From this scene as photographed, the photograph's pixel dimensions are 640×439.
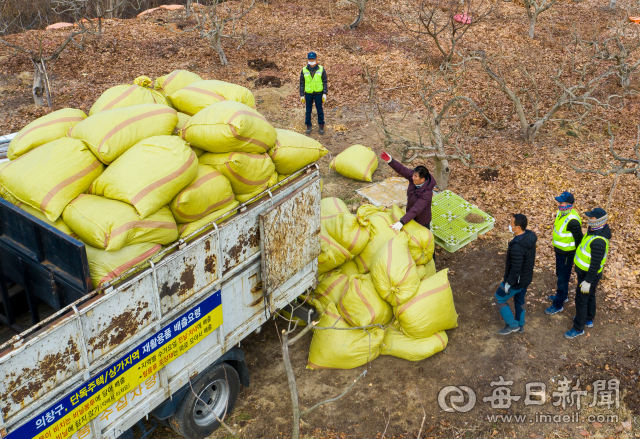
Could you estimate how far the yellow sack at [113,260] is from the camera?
11.5 ft

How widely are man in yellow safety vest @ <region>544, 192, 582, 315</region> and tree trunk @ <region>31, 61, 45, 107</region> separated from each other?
31.4ft

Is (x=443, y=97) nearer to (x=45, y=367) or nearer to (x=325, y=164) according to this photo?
(x=325, y=164)

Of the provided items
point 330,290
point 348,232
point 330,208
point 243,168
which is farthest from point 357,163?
point 243,168

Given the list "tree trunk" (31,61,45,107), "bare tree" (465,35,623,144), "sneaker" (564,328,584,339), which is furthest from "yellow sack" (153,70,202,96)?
"tree trunk" (31,61,45,107)

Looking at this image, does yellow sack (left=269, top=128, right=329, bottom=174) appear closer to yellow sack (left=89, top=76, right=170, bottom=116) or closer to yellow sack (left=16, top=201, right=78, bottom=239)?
yellow sack (left=89, top=76, right=170, bottom=116)

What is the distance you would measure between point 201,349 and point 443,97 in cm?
913

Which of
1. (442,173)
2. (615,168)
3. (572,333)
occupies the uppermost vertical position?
(615,168)

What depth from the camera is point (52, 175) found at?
383 centimetres

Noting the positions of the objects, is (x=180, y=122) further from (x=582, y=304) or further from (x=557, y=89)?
(x=557, y=89)

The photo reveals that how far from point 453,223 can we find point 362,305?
2534mm

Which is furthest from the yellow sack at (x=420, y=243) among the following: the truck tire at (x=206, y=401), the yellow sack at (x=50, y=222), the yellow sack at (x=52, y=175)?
the yellow sack at (x=50, y=222)

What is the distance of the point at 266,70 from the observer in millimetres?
13133

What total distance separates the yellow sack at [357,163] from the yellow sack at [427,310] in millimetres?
3206

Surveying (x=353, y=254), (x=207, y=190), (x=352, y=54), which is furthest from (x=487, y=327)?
(x=352, y=54)
